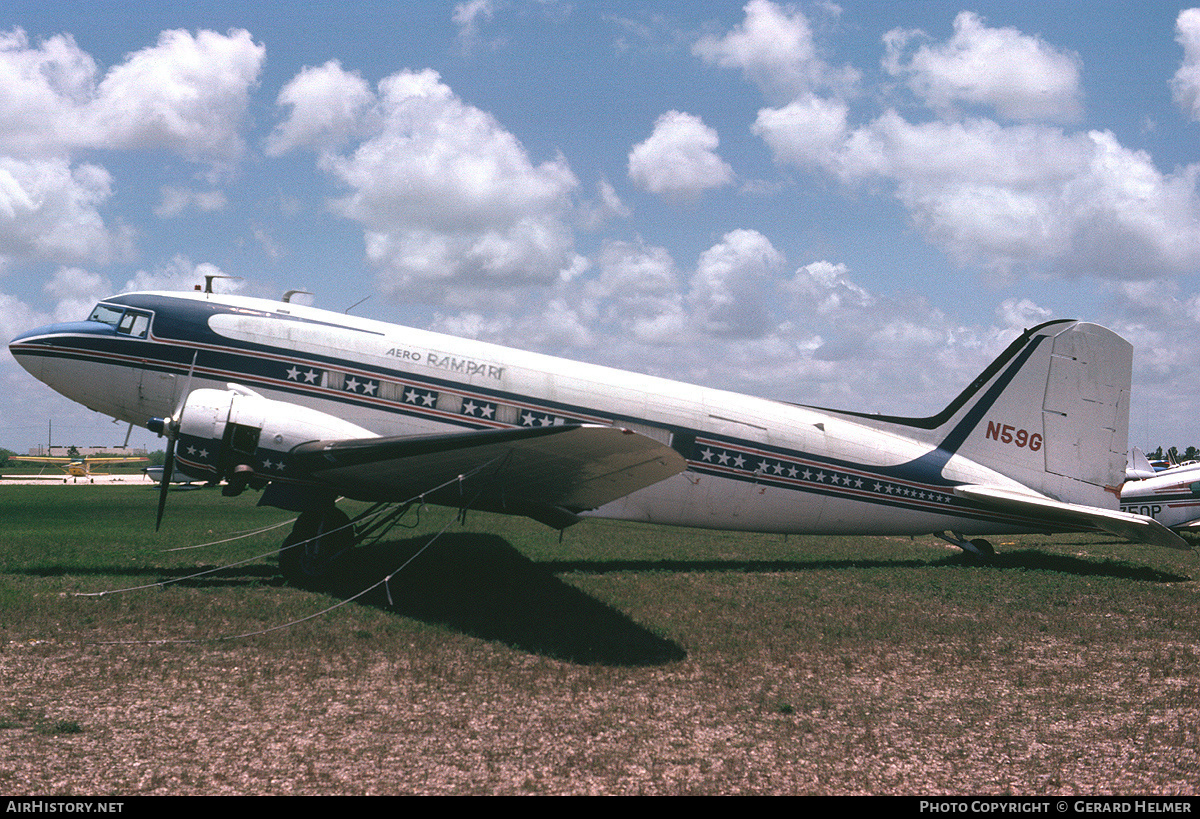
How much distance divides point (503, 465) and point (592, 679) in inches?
117

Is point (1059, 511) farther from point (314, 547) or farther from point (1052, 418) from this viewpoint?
point (314, 547)

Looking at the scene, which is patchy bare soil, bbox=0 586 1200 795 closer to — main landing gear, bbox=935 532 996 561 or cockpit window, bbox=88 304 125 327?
cockpit window, bbox=88 304 125 327

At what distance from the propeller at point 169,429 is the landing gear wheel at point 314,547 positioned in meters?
2.05

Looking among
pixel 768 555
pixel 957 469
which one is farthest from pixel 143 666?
pixel 957 469

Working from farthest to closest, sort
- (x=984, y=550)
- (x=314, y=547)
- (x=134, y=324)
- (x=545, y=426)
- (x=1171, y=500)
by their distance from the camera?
1. (x=1171, y=500)
2. (x=984, y=550)
3. (x=134, y=324)
4. (x=314, y=547)
5. (x=545, y=426)

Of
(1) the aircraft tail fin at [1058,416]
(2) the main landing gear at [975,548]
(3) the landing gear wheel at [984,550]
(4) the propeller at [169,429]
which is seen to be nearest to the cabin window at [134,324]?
(4) the propeller at [169,429]

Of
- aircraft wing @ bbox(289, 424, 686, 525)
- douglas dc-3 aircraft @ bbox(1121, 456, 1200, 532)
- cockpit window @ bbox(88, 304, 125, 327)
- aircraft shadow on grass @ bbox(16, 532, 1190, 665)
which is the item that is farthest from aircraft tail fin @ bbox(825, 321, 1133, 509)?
cockpit window @ bbox(88, 304, 125, 327)

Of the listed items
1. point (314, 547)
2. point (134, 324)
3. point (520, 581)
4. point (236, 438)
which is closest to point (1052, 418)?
point (520, 581)

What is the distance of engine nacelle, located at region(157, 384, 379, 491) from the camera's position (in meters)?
11.1

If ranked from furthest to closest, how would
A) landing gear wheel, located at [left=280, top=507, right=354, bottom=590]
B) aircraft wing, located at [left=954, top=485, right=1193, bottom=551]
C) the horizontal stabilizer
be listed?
aircraft wing, located at [left=954, top=485, right=1193, bottom=551]
landing gear wheel, located at [left=280, top=507, right=354, bottom=590]
the horizontal stabilizer

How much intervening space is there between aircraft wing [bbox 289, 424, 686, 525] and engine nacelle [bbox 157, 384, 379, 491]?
304 mm

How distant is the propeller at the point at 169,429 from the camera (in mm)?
10828

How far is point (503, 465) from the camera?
30.5 ft
